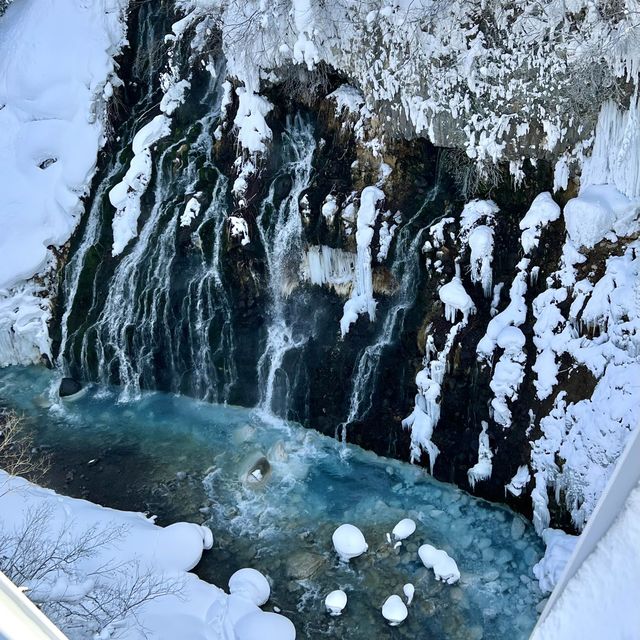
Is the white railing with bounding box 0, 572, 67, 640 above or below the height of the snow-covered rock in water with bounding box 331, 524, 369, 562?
above

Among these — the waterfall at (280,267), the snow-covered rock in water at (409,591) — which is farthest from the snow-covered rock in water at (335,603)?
the waterfall at (280,267)

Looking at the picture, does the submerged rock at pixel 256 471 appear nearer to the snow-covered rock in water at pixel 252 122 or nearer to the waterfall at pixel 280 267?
the waterfall at pixel 280 267

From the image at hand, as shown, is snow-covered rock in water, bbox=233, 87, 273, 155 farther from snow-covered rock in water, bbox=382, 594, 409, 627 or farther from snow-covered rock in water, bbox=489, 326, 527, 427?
snow-covered rock in water, bbox=382, 594, 409, 627

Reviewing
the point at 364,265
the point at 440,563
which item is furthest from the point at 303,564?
the point at 364,265

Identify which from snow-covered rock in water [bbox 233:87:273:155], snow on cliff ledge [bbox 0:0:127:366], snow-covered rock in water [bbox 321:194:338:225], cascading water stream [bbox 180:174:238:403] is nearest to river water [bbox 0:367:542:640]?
cascading water stream [bbox 180:174:238:403]

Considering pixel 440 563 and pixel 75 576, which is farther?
pixel 440 563

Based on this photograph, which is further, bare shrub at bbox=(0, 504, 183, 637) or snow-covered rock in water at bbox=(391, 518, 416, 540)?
snow-covered rock in water at bbox=(391, 518, 416, 540)

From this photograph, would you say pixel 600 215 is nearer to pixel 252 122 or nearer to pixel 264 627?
pixel 252 122
